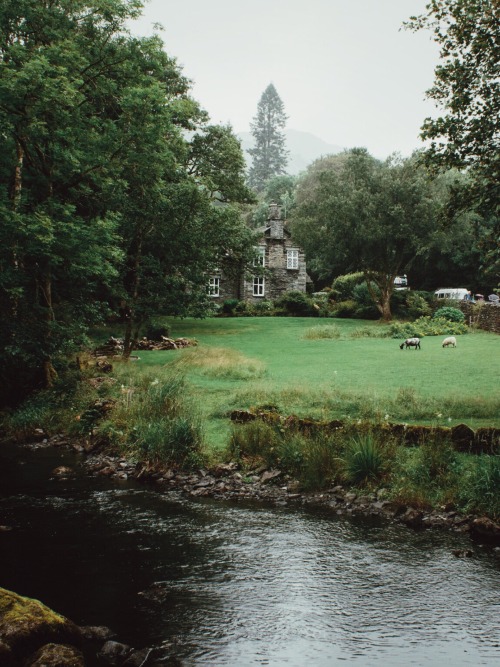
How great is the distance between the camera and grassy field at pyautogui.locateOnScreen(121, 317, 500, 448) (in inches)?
520

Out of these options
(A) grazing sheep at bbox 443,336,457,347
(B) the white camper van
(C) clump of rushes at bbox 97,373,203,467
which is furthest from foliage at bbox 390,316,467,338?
(C) clump of rushes at bbox 97,373,203,467

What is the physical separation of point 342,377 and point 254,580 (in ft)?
38.4

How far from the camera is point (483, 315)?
1405 inches

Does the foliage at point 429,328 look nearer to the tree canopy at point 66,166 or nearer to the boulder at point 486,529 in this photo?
the tree canopy at point 66,166

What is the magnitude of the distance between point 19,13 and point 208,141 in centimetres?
2139

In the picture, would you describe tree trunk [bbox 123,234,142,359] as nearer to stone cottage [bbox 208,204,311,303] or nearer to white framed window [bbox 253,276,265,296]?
white framed window [bbox 253,276,265,296]

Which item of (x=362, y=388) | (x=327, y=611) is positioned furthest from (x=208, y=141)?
(x=327, y=611)

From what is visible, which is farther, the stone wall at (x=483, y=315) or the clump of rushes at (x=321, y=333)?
the stone wall at (x=483, y=315)

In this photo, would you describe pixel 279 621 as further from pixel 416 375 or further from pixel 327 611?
pixel 416 375

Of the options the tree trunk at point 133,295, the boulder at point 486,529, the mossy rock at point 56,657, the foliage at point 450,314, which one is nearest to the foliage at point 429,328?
the foliage at point 450,314

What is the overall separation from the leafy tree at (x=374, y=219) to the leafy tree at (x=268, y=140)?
261 feet

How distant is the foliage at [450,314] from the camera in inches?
1487

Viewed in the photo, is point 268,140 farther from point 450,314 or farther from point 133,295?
point 133,295

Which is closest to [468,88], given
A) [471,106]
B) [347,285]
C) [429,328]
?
[471,106]
